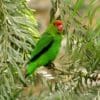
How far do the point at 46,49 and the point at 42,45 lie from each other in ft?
0.47

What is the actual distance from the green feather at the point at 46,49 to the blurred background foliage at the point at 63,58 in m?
0.04

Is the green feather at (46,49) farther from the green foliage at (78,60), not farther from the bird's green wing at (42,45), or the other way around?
the green foliage at (78,60)

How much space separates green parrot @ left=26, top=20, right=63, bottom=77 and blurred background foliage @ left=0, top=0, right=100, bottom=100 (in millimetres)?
50

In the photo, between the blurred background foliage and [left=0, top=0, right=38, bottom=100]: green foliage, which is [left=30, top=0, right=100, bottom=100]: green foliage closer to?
the blurred background foliage

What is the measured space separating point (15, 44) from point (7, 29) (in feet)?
0.17

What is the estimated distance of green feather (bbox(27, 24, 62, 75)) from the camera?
136 cm


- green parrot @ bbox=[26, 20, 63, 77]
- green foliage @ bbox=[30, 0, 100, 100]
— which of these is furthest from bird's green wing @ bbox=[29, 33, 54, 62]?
green foliage @ bbox=[30, 0, 100, 100]

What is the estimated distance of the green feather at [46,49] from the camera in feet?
4.48

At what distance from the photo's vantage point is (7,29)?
125 cm

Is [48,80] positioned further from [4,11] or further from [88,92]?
[4,11]

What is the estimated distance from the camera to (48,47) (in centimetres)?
157

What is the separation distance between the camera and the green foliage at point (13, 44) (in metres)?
1.18

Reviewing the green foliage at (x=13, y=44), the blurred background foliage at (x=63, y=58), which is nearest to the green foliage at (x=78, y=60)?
the blurred background foliage at (x=63, y=58)

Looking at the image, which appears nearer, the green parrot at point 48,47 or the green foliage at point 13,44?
the green foliage at point 13,44
